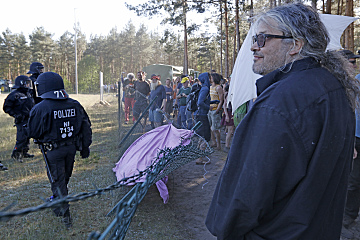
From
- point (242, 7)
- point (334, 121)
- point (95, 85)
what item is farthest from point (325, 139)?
point (95, 85)

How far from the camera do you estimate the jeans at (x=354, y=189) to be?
149 inches

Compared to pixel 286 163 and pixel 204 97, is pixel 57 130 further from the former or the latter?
pixel 204 97

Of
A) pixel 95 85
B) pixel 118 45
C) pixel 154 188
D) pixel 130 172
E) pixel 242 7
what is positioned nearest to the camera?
pixel 130 172

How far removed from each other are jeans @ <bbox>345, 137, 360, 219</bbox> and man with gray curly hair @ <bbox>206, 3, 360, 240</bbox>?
9.11ft

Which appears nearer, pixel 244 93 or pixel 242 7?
pixel 244 93

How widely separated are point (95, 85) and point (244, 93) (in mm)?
57729

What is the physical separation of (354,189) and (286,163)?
10.8ft

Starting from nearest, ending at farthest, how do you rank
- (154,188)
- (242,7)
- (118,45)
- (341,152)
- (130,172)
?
1. (341,152)
2. (130,172)
3. (154,188)
4. (242,7)
5. (118,45)

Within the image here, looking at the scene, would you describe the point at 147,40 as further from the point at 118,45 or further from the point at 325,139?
the point at 325,139

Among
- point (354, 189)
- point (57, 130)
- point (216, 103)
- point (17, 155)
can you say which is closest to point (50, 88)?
point (57, 130)

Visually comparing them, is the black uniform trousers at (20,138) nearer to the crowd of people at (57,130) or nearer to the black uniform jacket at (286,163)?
the crowd of people at (57,130)

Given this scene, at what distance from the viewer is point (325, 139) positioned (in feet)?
4.07

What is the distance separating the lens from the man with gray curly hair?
3.96 feet

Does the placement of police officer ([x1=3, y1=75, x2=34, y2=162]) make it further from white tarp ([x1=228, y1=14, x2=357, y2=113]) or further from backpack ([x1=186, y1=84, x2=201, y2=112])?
white tarp ([x1=228, y1=14, x2=357, y2=113])
